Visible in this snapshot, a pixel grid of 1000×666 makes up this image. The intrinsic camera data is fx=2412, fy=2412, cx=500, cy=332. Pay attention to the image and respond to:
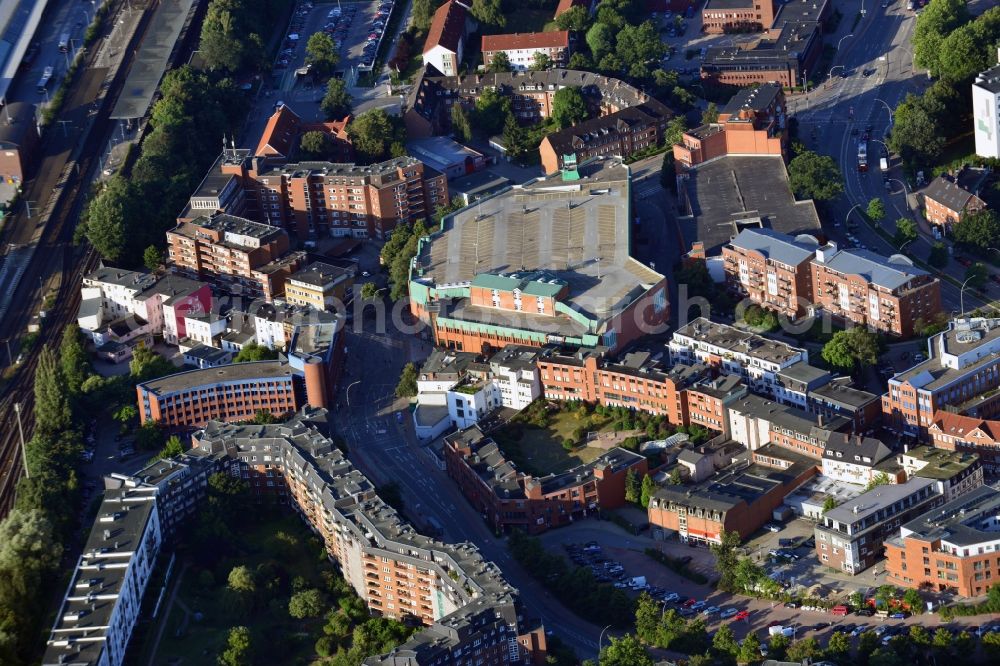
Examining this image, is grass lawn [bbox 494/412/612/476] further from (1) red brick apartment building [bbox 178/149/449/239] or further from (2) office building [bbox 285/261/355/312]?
(1) red brick apartment building [bbox 178/149/449/239]

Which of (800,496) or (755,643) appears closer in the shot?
(755,643)

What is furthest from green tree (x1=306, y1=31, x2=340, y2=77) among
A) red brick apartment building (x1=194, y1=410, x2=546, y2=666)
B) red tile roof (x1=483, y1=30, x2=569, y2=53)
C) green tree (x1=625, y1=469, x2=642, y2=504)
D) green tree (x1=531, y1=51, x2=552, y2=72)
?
green tree (x1=625, y1=469, x2=642, y2=504)

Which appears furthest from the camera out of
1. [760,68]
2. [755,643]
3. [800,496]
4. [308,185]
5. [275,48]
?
[275,48]

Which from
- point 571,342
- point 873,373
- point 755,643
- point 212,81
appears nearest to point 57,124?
point 212,81

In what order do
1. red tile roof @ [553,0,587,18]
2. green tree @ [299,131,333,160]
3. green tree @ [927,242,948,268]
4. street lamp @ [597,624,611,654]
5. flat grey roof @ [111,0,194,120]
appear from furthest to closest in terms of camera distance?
1. red tile roof @ [553,0,587,18]
2. flat grey roof @ [111,0,194,120]
3. green tree @ [299,131,333,160]
4. green tree @ [927,242,948,268]
5. street lamp @ [597,624,611,654]

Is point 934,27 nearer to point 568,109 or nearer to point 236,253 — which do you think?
point 568,109

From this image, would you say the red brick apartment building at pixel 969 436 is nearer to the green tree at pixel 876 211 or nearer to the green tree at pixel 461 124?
the green tree at pixel 876 211

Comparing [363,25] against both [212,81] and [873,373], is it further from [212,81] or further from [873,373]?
[873,373]
